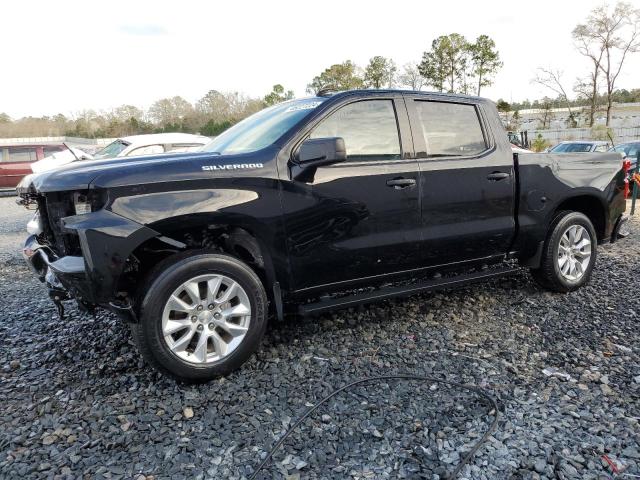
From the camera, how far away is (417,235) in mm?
3707

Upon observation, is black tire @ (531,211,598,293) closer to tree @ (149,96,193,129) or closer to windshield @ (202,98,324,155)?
windshield @ (202,98,324,155)

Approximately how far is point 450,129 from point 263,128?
1.51 meters

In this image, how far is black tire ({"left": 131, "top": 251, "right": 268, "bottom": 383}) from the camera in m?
2.86

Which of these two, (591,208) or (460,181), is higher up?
(460,181)

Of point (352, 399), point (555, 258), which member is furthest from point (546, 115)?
point (352, 399)

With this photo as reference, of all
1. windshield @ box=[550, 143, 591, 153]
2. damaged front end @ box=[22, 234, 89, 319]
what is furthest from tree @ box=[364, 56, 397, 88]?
damaged front end @ box=[22, 234, 89, 319]

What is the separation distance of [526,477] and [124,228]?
7.90 feet

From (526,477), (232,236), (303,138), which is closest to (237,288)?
(232,236)

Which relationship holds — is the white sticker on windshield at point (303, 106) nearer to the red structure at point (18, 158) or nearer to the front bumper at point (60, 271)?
the front bumper at point (60, 271)

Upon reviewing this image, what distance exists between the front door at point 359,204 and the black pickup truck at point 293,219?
0.01 meters

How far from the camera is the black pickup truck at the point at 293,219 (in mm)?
2881

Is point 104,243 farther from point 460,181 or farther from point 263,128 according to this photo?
point 460,181

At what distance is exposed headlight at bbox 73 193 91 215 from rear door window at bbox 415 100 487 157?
2414 millimetres

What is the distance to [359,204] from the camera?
3.45m
